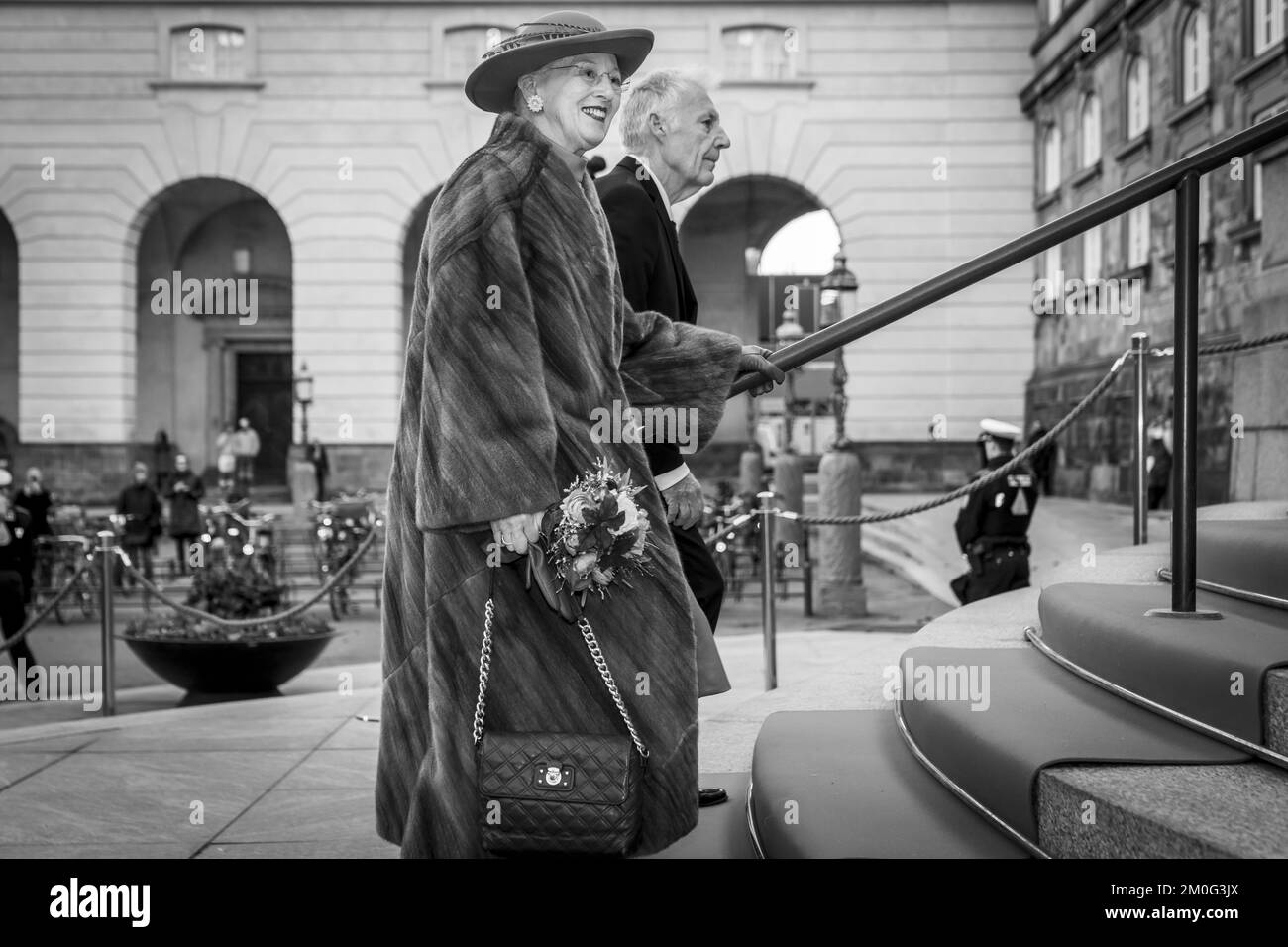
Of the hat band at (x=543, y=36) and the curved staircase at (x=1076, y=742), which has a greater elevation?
the hat band at (x=543, y=36)

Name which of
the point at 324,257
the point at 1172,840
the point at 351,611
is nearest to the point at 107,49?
the point at 324,257

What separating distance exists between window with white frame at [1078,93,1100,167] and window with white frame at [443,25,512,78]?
11758 mm

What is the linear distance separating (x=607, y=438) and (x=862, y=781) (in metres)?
1.22

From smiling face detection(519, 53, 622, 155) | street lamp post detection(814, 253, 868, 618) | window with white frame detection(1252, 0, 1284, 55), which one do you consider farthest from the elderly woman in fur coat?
window with white frame detection(1252, 0, 1284, 55)

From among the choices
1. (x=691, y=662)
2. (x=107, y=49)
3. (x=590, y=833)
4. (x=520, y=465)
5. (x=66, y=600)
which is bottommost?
(x=66, y=600)

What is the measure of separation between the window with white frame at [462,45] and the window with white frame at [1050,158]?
11.2m

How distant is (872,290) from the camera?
2719cm

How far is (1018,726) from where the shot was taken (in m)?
3.05

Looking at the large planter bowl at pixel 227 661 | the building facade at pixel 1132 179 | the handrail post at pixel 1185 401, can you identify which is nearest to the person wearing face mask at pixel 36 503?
the large planter bowl at pixel 227 661

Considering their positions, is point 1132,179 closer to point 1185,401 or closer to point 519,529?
point 1185,401

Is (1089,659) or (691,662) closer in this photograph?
(691,662)

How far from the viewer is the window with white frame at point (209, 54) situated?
27.6 metres

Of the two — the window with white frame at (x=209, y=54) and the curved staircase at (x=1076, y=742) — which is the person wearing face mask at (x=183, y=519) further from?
the curved staircase at (x=1076, y=742)

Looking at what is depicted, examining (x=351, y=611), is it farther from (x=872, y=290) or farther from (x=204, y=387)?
(x=204, y=387)
